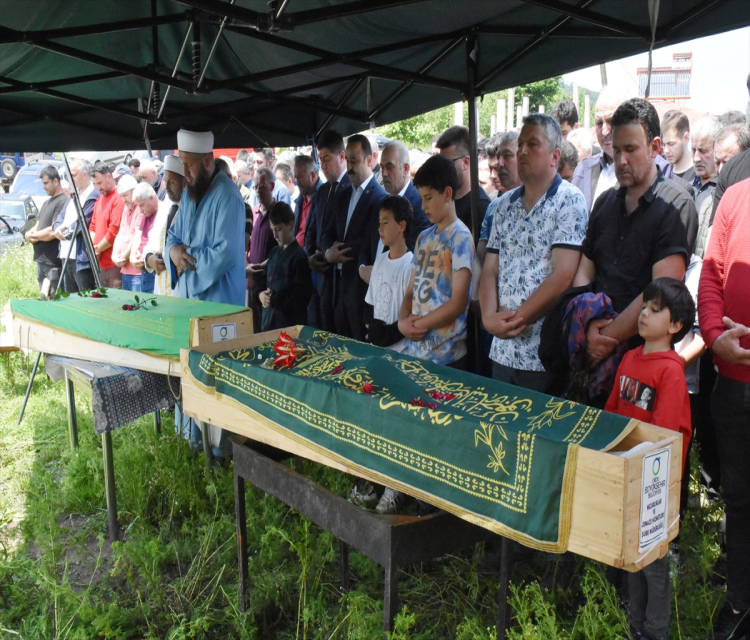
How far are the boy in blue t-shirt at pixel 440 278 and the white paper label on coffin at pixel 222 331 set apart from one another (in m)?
0.85

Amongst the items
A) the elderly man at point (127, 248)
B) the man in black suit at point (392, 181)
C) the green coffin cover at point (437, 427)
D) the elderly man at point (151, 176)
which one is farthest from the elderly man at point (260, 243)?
the green coffin cover at point (437, 427)

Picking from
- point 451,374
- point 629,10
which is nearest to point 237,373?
point 451,374

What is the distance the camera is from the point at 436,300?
3.40m

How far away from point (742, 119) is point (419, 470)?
139 inches

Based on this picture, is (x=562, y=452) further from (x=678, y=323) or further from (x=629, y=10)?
(x=629, y=10)

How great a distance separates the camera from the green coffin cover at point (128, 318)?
11.9ft

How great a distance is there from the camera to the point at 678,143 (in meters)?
4.37

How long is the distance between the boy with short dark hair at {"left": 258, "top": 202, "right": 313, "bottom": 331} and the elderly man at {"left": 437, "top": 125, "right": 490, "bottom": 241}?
1.26 meters

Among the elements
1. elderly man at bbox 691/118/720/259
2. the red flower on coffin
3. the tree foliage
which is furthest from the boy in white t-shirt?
the tree foliage

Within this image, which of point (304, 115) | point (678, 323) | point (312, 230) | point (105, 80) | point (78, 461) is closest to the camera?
point (678, 323)

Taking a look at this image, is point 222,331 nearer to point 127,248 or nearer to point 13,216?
point 127,248

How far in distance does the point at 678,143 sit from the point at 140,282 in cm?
529

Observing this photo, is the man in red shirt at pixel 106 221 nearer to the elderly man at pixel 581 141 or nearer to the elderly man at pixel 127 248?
the elderly man at pixel 127 248

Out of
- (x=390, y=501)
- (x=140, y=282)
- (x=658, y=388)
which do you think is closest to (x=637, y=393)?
(x=658, y=388)
